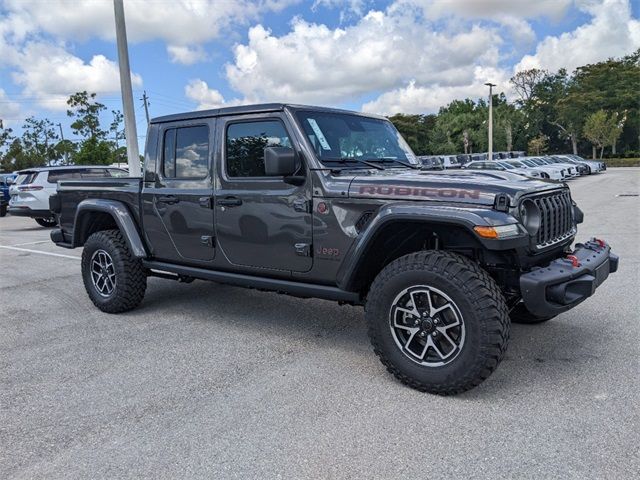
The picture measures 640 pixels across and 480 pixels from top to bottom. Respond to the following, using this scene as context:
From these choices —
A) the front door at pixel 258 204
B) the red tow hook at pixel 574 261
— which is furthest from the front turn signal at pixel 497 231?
the front door at pixel 258 204

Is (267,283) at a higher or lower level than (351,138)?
lower

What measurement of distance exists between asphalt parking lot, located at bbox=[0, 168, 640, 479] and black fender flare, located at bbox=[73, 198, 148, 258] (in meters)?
0.70

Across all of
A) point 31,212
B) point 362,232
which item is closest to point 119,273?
point 362,232

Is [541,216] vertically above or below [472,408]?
above

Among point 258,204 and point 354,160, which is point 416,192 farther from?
point 258,204

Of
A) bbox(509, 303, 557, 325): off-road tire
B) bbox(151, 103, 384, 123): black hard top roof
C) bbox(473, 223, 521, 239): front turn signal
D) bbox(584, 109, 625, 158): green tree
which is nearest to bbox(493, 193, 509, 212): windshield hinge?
bbox(473, 223, 521, 239): front turn signal

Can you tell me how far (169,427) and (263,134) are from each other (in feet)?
7.38

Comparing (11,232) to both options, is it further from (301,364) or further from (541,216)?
(541,216)

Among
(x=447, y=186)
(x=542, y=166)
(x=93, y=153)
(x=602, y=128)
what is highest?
(x=602, y=128)

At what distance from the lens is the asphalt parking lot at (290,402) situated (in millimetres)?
2645

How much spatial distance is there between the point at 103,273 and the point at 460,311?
3731 millimetres

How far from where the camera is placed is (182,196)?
4680mm

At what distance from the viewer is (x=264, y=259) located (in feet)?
13.8

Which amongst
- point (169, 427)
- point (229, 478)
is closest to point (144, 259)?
point (169, 427)
